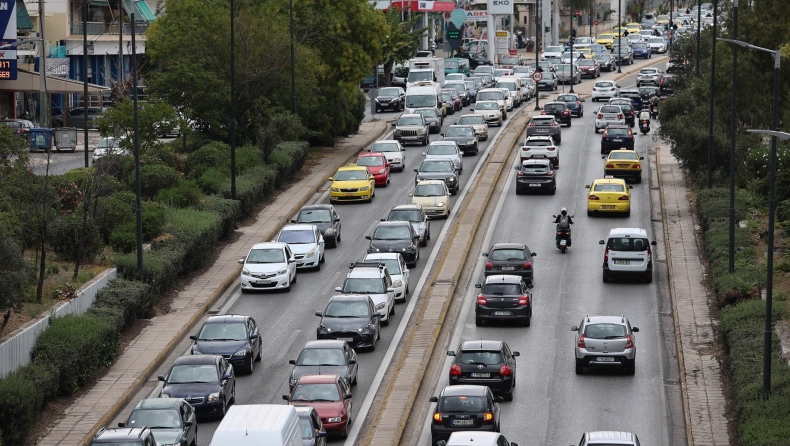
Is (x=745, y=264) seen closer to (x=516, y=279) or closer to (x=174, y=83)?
(x=516, y=279)

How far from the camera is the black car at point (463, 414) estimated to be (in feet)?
80.8

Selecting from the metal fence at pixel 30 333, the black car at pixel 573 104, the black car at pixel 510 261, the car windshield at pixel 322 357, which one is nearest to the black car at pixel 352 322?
the car windshield at pixel 322 357

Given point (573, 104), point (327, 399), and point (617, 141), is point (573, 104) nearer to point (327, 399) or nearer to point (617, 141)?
point (617, 141)

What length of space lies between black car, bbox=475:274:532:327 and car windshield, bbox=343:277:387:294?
2.68m

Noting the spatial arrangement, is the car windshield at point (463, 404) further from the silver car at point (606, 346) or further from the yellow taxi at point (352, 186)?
the yellow taxi at point (352, 186)

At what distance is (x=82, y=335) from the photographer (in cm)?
3000

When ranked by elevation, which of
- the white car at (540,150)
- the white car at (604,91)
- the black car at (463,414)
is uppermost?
the white car at (604,91)

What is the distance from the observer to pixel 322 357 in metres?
28.2

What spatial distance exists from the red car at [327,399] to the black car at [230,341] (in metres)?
4.23

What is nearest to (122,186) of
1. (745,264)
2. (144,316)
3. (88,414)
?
(144,316)

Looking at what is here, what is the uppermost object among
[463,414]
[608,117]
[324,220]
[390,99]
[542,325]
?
[390,99]

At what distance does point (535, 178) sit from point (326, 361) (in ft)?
81.0

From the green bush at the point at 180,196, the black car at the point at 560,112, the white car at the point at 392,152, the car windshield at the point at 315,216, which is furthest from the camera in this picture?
the black car at the point at 560,112

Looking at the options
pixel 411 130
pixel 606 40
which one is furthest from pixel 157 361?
pixel 606 40
